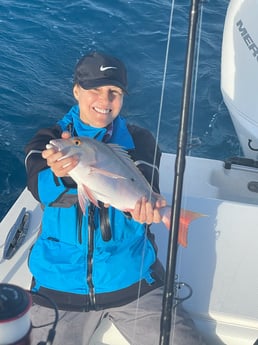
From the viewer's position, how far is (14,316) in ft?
5.36

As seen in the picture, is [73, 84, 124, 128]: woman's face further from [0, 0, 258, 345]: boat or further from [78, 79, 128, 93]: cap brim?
[0, 0, 258, 345]: boat

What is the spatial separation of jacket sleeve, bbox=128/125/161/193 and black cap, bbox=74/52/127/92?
0.27 metres

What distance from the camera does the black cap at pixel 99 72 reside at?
2.66 meters

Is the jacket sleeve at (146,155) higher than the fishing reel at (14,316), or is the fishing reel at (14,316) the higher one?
the jacket sleeve at (146,155)

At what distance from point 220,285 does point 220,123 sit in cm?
340

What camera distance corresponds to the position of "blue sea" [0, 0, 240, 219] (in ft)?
18.9

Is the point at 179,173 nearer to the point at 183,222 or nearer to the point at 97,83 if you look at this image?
the point at 183,222

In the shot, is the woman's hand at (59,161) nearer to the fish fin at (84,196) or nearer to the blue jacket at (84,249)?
the fish fin at (84,196)

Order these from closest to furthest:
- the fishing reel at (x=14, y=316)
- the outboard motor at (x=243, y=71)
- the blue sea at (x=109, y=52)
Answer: the fishing reel at (x=14, y=316) < the outboard motor at (x=243, y=71) < the blue sea at (x=109, y=52)

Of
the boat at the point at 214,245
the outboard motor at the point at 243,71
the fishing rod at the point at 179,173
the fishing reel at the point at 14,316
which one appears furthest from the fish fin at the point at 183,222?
the outboard motor at the point at 243,71

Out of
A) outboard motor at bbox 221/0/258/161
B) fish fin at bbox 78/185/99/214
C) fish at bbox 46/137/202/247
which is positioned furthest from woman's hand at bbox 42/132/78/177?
outboard motor at bbox 221/0/258/161

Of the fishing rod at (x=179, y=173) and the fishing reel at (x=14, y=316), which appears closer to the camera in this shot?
the fishing reel at (x=14, y=316)

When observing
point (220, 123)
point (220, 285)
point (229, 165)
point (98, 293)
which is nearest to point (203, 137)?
point (220, 123)

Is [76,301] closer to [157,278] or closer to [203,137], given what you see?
[157,278]
